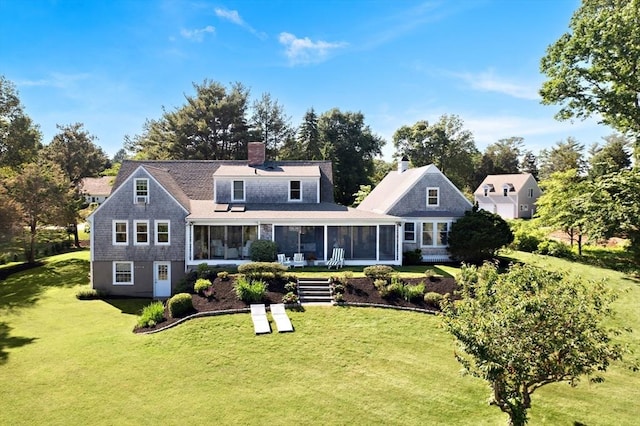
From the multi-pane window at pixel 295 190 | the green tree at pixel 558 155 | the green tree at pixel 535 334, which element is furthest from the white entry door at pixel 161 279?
the green tree at pixel 558 155

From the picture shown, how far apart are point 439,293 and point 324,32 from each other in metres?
14.1

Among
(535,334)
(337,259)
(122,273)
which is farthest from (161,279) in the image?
(535,334)

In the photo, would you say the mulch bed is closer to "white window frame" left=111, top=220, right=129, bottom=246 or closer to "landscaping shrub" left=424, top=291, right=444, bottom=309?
"landscaping shrub" left=424, top=291, right=444, bottom=309

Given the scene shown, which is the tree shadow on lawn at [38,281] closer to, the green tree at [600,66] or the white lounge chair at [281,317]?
the white lounge chair at [281,317]

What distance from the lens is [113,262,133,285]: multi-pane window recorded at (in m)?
22.2

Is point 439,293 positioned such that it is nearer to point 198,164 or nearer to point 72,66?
point 198,164

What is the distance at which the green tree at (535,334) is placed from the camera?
7977 mm

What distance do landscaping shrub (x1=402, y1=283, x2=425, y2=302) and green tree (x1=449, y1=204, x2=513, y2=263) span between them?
764 centimetres

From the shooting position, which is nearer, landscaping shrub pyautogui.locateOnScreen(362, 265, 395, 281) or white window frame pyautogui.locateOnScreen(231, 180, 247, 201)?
landscaping shrub pyautogui.locateOnScreen(362, 265, 395, 281)

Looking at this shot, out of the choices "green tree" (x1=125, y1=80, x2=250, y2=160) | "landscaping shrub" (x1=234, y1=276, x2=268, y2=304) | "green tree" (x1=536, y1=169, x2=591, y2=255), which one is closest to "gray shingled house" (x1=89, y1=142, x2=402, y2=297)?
"landscaping shrub" (x1=234, y1=276, x2=268, y2=304)

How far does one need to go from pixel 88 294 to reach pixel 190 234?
648 centimetres

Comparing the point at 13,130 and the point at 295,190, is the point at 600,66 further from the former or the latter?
the point at 13,130

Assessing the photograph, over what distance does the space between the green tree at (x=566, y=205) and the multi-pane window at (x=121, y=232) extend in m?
28.6

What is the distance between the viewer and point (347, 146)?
181ft
